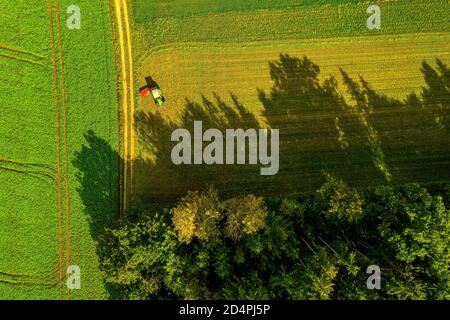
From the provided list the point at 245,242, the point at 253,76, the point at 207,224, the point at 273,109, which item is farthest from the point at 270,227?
the point at 253,76

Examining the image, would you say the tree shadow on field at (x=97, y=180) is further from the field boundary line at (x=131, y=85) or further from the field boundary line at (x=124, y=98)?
the field boundary line at (x=131, y=85)

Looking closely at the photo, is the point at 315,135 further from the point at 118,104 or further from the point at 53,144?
the point at 53,144

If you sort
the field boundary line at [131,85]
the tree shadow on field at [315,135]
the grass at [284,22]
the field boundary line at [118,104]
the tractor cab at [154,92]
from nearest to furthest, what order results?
the tractor cab at [154,92]
the tree shadow on field at [315,135]
the field boundary line at [118,104]
the field boundary line at [131,85]
the grass at [284,22]

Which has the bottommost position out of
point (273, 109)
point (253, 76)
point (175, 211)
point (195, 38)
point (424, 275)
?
point (424, 275)

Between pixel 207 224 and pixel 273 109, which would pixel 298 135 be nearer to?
pixel 273 109

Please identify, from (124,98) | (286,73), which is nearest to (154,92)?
(124,98)

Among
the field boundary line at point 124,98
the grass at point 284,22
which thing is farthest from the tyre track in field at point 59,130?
the grass at point 284,22
